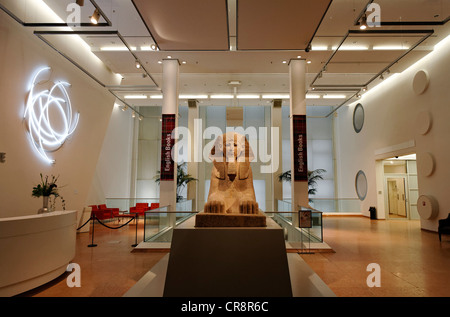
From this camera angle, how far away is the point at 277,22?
20.1 ft

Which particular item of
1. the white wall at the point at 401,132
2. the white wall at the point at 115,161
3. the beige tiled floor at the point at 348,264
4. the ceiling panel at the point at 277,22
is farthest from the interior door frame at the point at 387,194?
the white wall at the point at 115,161

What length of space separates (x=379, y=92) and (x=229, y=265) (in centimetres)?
1158

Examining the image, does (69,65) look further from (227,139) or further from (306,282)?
(306,282)

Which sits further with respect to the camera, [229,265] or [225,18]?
[225,18]

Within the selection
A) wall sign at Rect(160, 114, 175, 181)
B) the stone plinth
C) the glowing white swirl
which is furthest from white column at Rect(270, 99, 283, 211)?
the stone plinth

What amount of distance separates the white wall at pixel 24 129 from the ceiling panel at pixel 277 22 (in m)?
4.60

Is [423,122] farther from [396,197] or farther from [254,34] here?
[254,34]

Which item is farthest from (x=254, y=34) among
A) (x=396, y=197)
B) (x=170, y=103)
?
(x=396, y=197)

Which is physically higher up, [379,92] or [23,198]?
[379,92]

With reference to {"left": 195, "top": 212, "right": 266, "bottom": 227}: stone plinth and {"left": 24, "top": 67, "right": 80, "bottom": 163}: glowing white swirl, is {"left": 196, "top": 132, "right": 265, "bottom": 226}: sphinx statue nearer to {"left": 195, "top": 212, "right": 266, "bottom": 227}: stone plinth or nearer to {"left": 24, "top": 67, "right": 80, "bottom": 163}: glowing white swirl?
{"left": 195, "top": 212, "right": 266, "bottom": 227}: stone plinth

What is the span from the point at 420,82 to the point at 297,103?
4288 mm

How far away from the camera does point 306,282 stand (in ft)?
11.1
